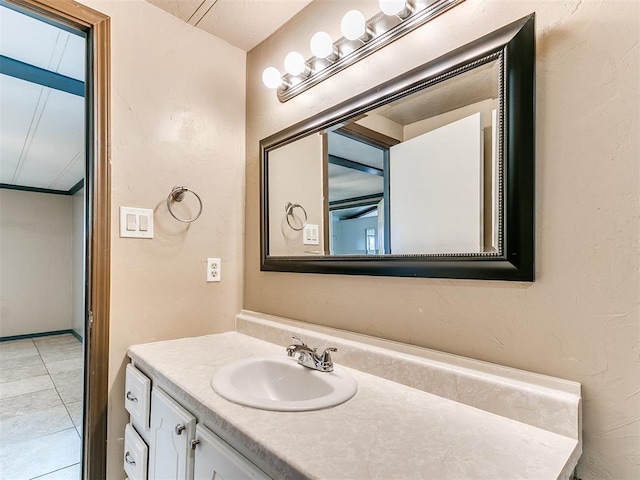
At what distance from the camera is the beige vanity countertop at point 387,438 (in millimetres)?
603

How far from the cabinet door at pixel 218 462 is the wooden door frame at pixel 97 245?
0.65 m

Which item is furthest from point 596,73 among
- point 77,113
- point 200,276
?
point 77,113

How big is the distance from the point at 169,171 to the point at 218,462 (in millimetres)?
1142

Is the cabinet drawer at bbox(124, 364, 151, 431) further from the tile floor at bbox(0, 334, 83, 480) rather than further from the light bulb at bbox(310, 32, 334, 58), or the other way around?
the light bulb at bbox(310, 32, 334, 58)

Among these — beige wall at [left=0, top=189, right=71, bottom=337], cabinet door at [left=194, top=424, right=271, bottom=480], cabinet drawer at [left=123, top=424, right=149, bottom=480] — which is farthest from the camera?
beige wall at [left=0, top=189, right=71, bottom=337]

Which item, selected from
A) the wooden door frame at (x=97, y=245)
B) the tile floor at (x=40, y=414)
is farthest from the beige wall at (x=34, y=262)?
the wooden door frame at (x=97, y=245)

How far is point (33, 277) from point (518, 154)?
5.98 metres

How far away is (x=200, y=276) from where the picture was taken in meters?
1.57

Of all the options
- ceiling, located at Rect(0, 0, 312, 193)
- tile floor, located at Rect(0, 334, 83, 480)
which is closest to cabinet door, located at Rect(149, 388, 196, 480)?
tile floor, located at Rect(0, 334, 83, 480)

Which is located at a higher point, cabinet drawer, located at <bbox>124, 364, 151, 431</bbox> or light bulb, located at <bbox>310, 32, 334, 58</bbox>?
light bulb, located at <bbox>310, 32, 334, 58</bbox>

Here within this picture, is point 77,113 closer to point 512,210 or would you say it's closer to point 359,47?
point 359,47

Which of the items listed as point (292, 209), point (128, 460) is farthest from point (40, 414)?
point (292, 209)

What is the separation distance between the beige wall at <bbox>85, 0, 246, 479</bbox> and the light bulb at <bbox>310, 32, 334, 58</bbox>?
624mm

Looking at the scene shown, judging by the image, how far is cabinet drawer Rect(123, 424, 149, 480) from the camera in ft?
3.75
